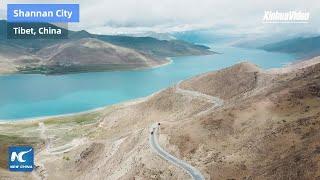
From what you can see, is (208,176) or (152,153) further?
(152,153)

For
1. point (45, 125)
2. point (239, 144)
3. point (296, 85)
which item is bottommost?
point (45, 125)

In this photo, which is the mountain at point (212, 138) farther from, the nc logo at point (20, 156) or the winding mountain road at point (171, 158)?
the nc logo at point (20, 156)

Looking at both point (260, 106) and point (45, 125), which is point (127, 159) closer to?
point (260, 106)

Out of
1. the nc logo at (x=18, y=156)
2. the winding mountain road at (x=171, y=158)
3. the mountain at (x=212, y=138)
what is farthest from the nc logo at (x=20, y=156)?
the winding mountain road at (x=171, y=158)

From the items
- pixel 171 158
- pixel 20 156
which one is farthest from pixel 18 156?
pixel 171 158

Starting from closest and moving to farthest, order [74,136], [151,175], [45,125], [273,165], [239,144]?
[273,165] < [151,175] < [239,144] < [74,136] < [45,125]

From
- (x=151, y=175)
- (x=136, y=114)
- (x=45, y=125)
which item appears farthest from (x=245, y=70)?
(x=151, y=175)

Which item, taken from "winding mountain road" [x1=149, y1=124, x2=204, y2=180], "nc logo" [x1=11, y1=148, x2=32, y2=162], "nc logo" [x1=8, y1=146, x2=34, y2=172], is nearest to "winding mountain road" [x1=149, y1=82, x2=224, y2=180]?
"winding mountain road" [x1=149, y1=124, x2=204, y2=180]
